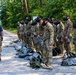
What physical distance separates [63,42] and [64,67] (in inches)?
106

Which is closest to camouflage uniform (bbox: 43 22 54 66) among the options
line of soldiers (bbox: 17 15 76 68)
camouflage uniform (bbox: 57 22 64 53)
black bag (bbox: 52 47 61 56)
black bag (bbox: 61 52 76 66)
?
line of soldiers (bbox: 17 15 76 68)

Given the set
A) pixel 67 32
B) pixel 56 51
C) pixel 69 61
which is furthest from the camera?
pixel 56 51

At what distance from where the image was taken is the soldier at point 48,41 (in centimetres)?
1296

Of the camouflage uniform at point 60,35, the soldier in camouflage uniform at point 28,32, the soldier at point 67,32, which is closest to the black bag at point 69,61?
the soldier at point 67,32

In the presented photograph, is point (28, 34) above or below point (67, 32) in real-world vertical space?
below

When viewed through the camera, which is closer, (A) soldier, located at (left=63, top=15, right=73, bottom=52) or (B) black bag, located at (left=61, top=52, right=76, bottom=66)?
(B) black bag, located at (left=61, top=52, right=76, bottom=66)

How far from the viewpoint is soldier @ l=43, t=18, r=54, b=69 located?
12963 mm

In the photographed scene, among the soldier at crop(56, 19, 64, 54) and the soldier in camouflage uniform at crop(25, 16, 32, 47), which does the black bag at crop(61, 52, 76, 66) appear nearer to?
the soldier at crop(56, 19, 64, 54)

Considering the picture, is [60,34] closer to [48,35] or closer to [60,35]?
[60,35]

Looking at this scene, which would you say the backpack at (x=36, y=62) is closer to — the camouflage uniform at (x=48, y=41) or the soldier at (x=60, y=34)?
the camouflage uniform at (x=48, y=41)

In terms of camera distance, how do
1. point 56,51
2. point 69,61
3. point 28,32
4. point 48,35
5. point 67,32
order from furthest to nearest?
point 28,32 → point 56,51 → point 67,32 → point 69,61 → point 48,35

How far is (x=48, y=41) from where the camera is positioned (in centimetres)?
1313

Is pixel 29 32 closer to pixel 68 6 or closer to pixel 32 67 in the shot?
pixel 32 67

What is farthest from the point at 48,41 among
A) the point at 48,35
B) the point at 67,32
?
the point at 67,32
